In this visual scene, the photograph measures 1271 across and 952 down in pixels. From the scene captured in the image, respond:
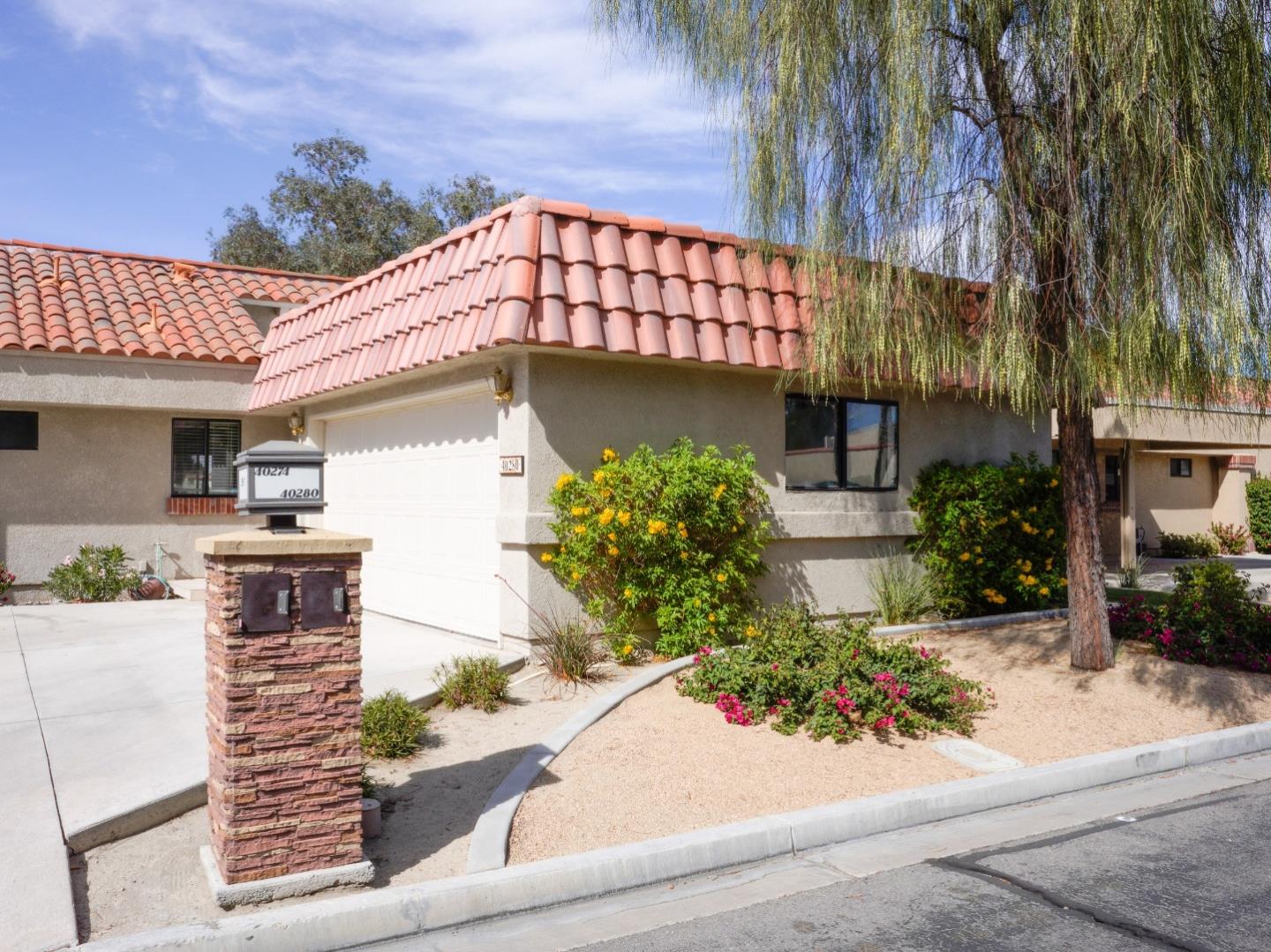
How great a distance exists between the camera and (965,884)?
4.94 meters

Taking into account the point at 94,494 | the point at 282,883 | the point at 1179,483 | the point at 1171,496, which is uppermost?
the point at 1179,483

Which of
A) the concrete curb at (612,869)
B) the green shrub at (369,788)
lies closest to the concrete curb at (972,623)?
the concrete curb at (612,869)

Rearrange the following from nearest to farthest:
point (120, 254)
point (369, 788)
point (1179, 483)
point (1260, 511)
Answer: point (369, 788) → point (120, 254) → point (1179, 483) → point (1260, 511)

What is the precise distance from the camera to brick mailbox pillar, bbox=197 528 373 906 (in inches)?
178

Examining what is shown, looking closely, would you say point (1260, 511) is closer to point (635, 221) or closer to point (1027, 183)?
point (1027, 183)

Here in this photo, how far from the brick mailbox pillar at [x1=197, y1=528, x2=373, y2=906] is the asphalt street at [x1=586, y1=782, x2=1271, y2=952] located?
1.39m

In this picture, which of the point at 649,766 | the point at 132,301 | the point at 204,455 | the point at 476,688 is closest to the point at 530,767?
the point at 649,766

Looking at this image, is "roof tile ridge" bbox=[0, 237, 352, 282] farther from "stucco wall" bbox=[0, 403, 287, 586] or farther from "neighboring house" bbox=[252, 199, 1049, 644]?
"neighboring house" bbox=[252, 199, 1049, 644]

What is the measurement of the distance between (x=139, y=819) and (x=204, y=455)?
35.5 ft

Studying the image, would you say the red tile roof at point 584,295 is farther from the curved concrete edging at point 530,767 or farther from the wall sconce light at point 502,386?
the curved concrete edging at point 530,767

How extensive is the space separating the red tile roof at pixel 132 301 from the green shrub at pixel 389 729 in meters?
9.42

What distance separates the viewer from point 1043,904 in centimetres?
467

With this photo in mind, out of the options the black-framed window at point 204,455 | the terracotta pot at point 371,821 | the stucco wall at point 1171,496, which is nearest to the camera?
the terracotta pot at point 371,821

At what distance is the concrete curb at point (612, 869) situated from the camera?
165 inches
